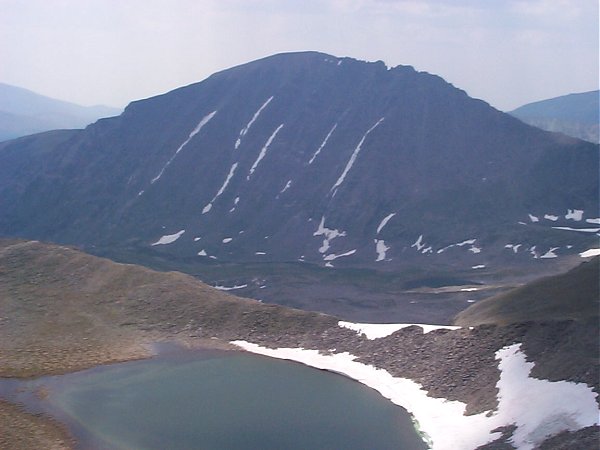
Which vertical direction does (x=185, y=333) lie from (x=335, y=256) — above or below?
above

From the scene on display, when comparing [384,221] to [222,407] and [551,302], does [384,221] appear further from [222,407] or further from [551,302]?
[222,407]

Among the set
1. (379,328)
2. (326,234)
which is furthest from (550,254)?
(379,328)

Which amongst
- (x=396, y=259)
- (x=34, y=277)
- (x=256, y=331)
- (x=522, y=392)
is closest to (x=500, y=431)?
(x=522, y=392)

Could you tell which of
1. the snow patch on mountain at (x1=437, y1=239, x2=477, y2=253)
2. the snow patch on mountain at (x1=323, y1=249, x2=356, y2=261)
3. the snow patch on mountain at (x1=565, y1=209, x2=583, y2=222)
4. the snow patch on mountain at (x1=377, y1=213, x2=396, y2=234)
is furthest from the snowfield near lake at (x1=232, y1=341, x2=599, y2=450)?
the snow patch on mountain at (x1=565, y1=209, x2=583, y2=222)

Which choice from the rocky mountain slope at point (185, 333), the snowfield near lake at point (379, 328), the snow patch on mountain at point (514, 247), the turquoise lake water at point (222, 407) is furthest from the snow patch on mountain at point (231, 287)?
the turquoise lake water at point (222, 407)

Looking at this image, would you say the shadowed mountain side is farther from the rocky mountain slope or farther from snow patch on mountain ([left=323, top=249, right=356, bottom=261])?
snow patch on mountain ([left=323, top=249, right=356, bottom=261])

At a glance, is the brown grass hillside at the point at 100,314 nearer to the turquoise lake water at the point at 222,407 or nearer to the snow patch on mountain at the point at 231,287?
the turquoise lake water at the point at 222,407

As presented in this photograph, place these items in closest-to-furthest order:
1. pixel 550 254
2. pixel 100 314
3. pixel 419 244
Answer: pixel 100 314
pixel 550 254
pixel 419 244
